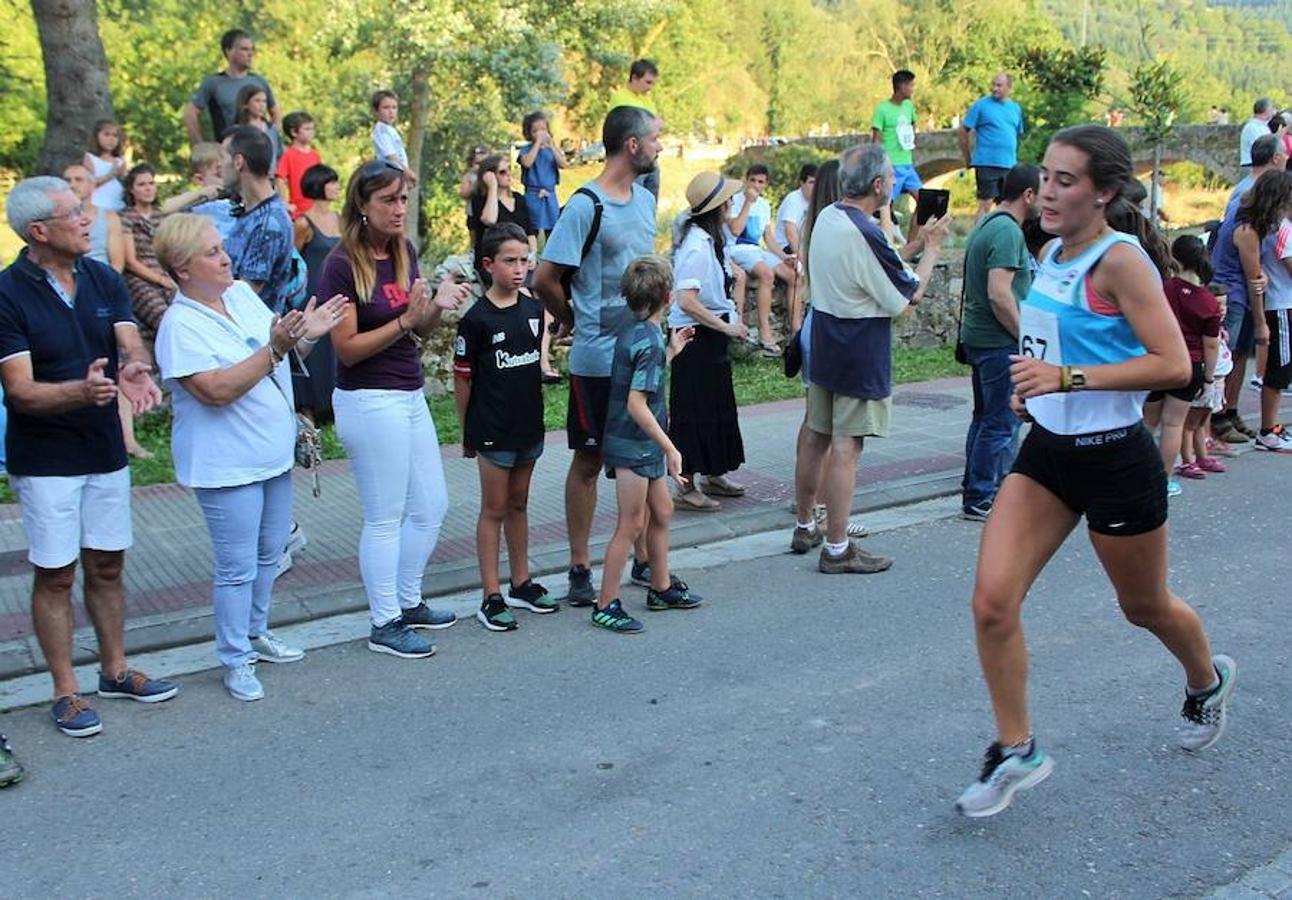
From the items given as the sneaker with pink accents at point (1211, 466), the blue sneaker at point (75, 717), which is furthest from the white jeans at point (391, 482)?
the sneaker with pink accents at point (1211, 466)

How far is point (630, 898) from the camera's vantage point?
3244 millimetres

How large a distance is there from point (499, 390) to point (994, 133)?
10.3 metres

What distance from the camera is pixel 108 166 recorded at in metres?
9.77

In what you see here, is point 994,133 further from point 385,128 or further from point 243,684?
point 243,684

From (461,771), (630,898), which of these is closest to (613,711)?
(461,771)

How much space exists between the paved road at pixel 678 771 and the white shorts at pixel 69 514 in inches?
25.9

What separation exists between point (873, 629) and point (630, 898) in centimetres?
239

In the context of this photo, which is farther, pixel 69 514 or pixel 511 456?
pixel 511 456

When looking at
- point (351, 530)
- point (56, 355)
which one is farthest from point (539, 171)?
point (56, 355)

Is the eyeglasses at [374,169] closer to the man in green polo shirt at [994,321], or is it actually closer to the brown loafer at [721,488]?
the brown loafer at [721,488]

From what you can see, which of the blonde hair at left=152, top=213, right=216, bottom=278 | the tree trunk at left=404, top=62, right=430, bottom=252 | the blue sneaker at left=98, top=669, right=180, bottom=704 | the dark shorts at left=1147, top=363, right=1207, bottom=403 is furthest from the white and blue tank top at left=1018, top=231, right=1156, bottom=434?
the tree trunk at left=404, top=62, right=430, bottom=252

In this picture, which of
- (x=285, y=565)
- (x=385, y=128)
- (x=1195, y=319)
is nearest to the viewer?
(x=285, y=565)

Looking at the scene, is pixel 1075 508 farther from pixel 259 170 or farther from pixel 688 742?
pixel 259 170

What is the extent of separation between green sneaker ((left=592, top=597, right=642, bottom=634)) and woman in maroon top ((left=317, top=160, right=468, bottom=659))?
75 cm
